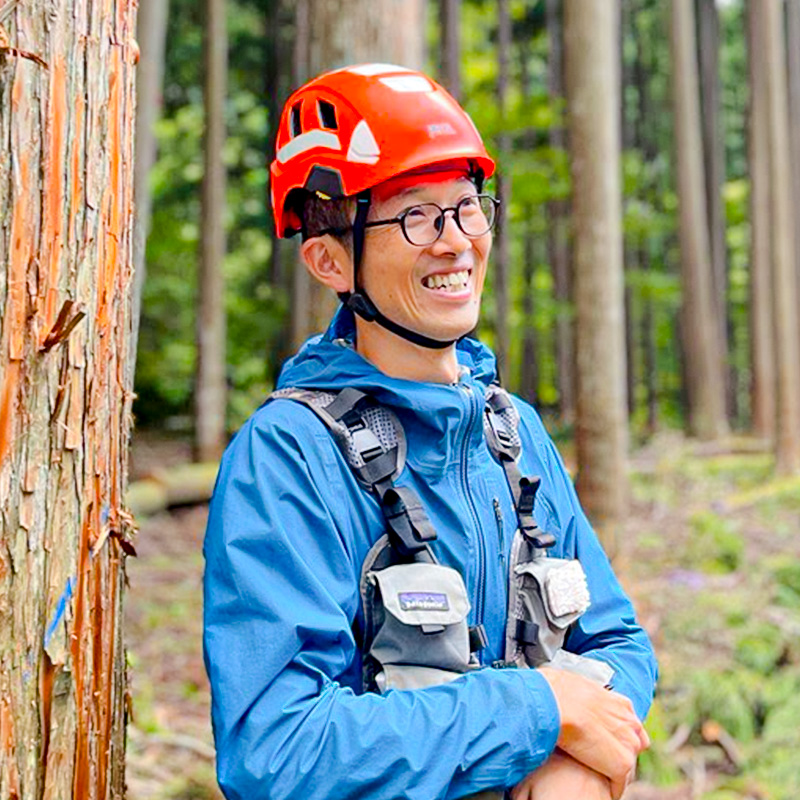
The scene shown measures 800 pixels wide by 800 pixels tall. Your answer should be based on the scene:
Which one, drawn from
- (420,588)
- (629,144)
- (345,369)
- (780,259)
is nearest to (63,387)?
(345,369)

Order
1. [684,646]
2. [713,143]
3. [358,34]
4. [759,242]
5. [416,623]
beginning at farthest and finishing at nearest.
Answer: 1. [713,143]
2. [759,242]
3. [684,646]
4. [358,34]
5. [416,623]

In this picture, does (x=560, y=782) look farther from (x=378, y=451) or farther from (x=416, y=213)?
(x=416, y=213)

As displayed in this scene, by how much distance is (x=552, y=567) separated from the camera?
2221 millimetres

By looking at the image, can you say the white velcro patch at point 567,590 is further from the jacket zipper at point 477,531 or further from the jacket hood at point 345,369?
the jacket hood at point 345,369

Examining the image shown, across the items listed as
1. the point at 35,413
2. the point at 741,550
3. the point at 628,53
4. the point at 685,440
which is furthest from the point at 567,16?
the point at 628,53

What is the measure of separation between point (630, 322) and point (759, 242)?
885 cm

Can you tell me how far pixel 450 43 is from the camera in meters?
14.6

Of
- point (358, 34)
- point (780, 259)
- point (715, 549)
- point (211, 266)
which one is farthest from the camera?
point (780, 259)

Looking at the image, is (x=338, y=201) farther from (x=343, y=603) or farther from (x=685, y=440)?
(x=685, y=440)

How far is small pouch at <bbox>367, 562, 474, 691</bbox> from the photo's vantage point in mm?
1974

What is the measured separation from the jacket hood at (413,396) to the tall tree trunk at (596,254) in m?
6.35

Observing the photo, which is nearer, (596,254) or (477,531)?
(477,531)

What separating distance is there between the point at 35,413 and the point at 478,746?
96 centimetres

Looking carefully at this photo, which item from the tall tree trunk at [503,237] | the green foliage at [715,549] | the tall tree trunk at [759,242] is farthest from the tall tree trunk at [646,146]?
the green foliage at [715,549]
